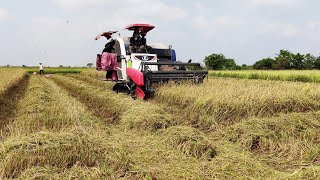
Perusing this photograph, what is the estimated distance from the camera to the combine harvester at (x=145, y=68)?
955cm

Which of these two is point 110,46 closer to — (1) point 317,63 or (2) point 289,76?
(2) point 289,76

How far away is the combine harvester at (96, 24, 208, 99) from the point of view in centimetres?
955

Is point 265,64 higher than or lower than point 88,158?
higher

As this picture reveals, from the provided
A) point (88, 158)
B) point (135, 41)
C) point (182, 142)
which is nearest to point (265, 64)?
point (135, 41)

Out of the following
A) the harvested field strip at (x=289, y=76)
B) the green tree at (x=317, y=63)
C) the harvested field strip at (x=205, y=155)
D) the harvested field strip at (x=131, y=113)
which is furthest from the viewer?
the green tree at (x=317, y=63)

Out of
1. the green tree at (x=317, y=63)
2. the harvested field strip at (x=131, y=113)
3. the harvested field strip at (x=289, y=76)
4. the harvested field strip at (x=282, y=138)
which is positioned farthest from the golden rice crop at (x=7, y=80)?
the green tree at (x=317, y=63)

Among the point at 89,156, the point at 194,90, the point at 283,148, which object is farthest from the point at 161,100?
the point at 89,156

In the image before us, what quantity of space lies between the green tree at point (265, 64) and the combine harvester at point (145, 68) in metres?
29.7

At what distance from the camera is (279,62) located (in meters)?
37.8

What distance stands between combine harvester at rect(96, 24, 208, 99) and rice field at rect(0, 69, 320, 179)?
1666mm

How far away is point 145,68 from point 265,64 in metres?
34.2

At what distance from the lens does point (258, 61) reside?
140 ft

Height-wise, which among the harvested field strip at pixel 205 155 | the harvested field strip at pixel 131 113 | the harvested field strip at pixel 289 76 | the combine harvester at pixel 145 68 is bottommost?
the harvested field strip at pixel 205 155

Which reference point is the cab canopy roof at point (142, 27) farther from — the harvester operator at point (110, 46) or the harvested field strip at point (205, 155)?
the harvested field strip at point (205, 155)
